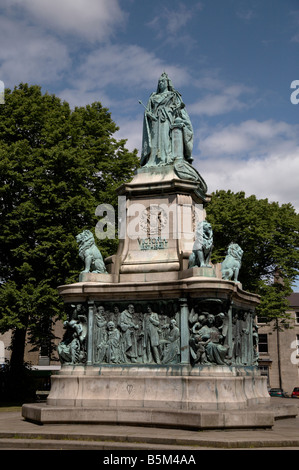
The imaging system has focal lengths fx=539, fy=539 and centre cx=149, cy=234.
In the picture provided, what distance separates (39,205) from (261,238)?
15.0 meters

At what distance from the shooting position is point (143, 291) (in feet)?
42.9

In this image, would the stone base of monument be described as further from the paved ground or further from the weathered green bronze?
the weathered green bronze

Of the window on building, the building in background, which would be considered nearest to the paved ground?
the building in background

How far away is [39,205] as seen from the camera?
23.7 metres

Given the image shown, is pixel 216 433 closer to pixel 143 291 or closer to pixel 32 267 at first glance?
pixel 143 291

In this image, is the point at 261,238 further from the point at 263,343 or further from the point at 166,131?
the point at 263,343

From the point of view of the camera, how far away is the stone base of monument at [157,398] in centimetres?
1081

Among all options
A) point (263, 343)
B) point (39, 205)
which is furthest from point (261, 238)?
point (263, 343)

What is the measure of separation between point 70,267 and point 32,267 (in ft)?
6.12

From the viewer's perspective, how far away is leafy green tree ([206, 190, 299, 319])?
3262 cm

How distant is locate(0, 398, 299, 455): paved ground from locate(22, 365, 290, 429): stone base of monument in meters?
0.25
